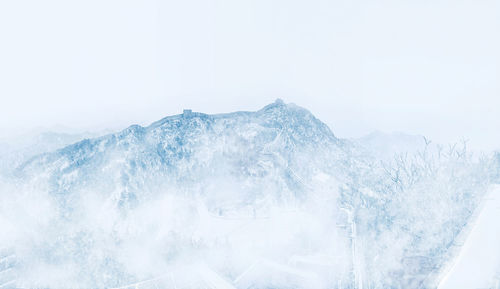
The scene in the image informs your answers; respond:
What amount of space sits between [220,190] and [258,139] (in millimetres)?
8480

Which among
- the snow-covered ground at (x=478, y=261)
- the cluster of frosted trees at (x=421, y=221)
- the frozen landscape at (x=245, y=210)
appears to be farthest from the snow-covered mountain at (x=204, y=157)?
the snow-covered ground at (x=478, y=261)

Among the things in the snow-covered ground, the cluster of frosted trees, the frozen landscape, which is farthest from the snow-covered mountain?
the snow-covered ground

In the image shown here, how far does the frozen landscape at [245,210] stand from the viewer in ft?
54.2

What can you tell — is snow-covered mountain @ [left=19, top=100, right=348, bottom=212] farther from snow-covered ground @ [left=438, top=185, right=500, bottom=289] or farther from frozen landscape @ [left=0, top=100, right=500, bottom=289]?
snow-covered ground @ [left=438, top=185, right=500, bottom=289]

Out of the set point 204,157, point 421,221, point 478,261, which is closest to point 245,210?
point 204,157

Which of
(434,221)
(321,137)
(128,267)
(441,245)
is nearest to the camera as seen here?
(441,245)

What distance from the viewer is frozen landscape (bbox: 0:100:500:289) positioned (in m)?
16.5

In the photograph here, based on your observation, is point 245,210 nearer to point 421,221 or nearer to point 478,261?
point 421,221

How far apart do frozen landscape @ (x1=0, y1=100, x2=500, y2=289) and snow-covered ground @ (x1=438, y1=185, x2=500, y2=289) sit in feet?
0.16

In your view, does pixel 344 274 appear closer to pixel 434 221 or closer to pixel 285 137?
pixel 434 221

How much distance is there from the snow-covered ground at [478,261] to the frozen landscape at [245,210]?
1.9 inches

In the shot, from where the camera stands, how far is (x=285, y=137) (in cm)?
4522

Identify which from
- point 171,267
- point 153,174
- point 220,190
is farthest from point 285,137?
point 171,267

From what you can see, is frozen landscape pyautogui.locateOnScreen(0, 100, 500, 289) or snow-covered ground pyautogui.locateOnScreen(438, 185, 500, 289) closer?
snow-covered ground pyautogui.locateOnScreen(438, 185, 500, 289)
